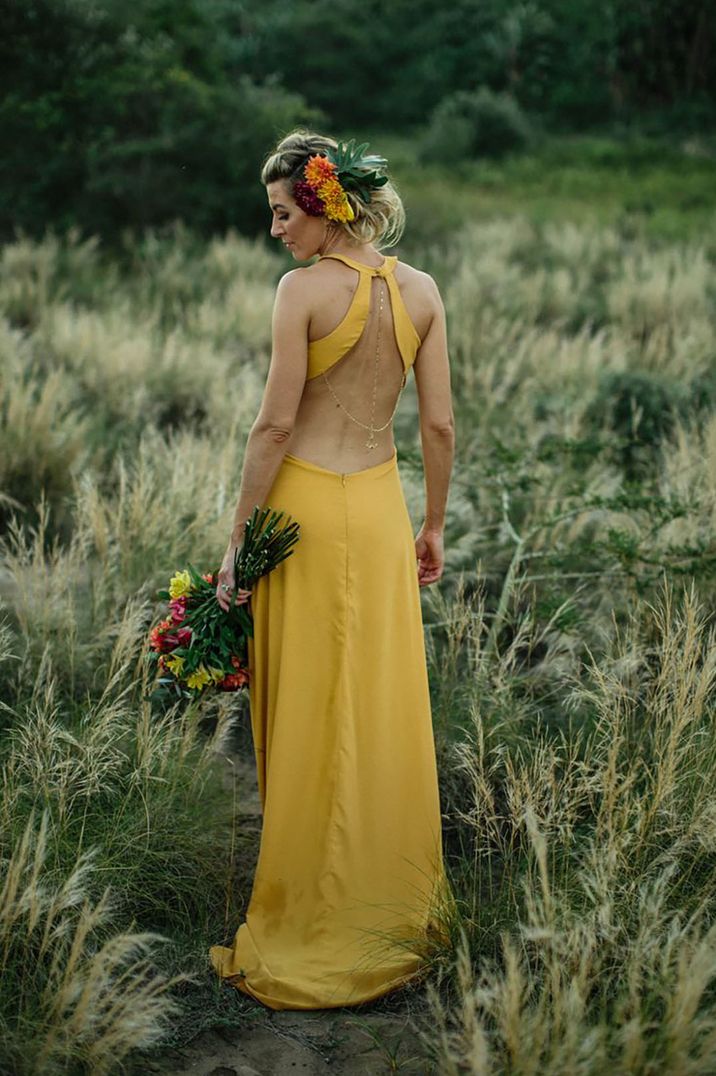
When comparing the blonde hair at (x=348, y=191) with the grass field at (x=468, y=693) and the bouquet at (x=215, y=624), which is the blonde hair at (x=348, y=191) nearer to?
the bouquet at (x=215, y=624)

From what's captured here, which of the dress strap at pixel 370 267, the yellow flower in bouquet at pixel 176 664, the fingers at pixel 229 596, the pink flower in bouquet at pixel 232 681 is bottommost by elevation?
the pink flower in bouquet at pixel 232 681

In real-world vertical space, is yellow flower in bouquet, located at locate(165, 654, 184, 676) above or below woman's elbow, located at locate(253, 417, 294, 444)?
below

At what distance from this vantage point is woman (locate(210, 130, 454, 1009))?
288cm

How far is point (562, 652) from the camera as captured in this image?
14.3 ft

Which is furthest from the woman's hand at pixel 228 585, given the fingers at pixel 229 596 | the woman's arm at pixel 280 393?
the woman's arm at pixel 280 393

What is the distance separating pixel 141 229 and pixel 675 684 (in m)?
12.5

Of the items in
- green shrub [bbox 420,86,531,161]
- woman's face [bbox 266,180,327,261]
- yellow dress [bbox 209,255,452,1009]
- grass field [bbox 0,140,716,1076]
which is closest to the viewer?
grass field [bbox 0,140,716,1076]

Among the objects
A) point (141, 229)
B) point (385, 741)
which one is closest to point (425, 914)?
point (385, 741)

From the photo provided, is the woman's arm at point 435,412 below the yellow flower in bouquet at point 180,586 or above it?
above

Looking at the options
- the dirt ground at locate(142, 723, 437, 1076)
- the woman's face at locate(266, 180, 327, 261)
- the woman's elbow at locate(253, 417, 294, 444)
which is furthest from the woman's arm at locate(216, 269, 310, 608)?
the dirt ground at locate(142, 723, 437, 1076)

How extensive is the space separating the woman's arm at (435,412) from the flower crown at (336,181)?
33 cm

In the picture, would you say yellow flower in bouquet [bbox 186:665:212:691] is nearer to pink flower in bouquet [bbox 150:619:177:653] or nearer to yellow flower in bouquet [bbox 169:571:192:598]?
pink flower in bouquet [bbox 150:619:177:653]

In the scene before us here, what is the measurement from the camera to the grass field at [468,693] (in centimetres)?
250

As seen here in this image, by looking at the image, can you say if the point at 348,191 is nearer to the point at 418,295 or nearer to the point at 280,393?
the point at 418,295
